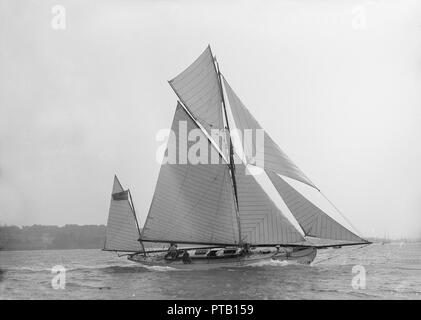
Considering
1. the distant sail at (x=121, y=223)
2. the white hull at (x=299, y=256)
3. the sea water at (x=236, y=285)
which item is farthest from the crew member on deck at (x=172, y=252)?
the white hull at (x=299, y=256)

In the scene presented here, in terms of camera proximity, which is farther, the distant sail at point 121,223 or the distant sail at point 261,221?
the distant sail at point 121,223

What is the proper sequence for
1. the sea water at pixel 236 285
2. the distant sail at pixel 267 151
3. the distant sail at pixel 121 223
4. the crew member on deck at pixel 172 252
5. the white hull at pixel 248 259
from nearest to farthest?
the sea water at pixel 236 285 → the distant sail at pixel 267 151 → the white hull at pixel 248 259 → the crew member on deck at pixel 172 252 → the distant sail at pixel 121 223

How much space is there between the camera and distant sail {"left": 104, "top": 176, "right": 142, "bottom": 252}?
47.1 meters

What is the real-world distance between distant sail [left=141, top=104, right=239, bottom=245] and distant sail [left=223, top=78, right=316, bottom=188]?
125 inches

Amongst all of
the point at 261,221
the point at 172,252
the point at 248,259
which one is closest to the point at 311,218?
the point at 261,221

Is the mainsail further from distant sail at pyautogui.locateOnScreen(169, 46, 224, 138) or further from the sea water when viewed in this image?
the sea water

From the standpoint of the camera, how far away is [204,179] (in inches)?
1473

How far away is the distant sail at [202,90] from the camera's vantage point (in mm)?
37281

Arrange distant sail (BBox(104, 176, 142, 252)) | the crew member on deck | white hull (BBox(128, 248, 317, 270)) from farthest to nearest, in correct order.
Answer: distant sail (BBox(104, 176, 142, 252))
the crew member on deck
white hull (BBox(128, 248, 317, 270))

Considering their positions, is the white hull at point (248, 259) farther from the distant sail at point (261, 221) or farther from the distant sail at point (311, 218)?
the distant sail at point (311, 218)

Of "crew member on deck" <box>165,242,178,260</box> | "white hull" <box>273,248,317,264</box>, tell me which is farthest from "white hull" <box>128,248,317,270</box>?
"crew member on deck" <box>165,242,178,260</box>

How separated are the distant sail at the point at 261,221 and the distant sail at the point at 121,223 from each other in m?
14.3
